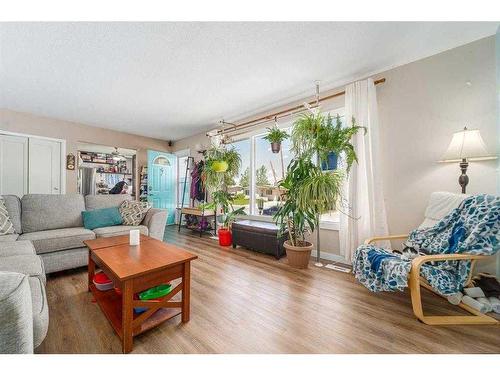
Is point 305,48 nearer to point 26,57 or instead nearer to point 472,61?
point 472,61

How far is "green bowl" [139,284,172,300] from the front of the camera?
1475 millimetres

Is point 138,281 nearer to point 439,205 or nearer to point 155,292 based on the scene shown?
point 155,292

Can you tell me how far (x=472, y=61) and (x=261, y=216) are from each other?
126 inches

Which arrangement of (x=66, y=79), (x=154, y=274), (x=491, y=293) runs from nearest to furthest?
(x=154, y=274)
(x=491, y=293)
(x=66, y=79)

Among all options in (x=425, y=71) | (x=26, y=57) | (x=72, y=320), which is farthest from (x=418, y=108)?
(x=26, y=57)

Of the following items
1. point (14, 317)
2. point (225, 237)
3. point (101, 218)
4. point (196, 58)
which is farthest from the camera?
point (225, 237)

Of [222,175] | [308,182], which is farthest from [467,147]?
[222,175]

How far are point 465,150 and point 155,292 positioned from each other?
2.83 metres

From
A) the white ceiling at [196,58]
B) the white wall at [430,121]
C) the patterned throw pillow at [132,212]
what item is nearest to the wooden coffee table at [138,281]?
the patterned throw pillow at [132,212]

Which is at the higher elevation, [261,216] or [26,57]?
[26,57]

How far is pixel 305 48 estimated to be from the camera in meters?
2.10

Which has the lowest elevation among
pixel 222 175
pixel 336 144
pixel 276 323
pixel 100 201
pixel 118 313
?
pixel 276 323

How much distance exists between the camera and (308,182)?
242cm

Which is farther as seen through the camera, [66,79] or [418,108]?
[66,79]
